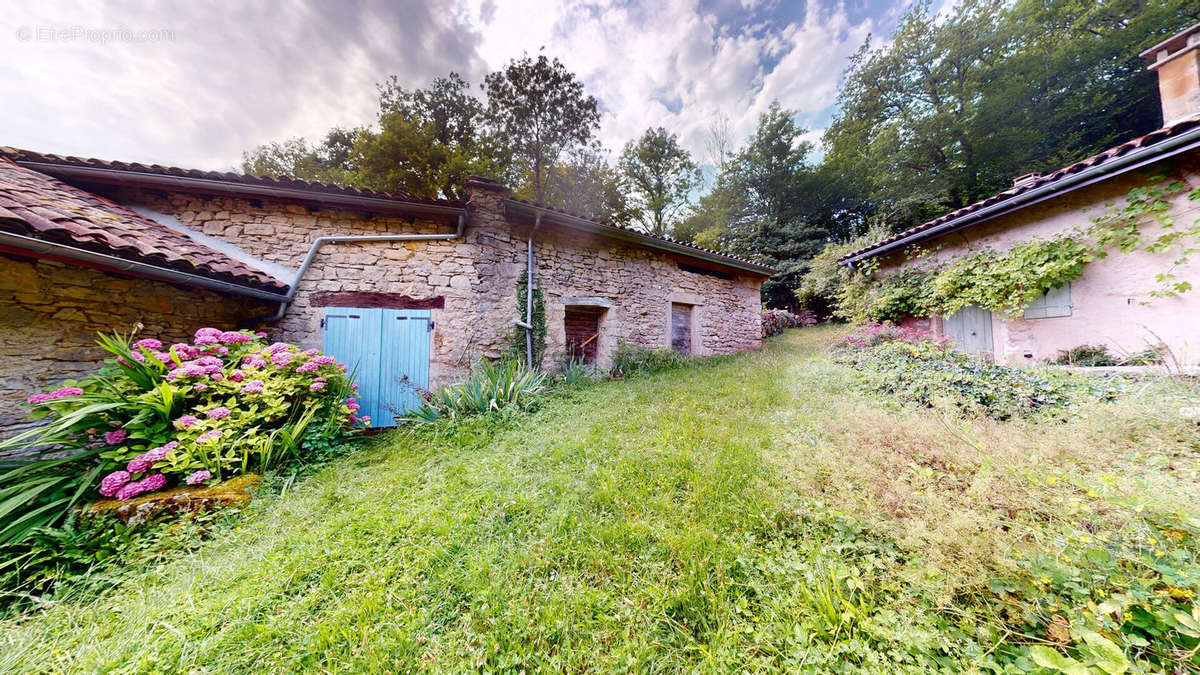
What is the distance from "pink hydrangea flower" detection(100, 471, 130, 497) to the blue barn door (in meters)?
2.00

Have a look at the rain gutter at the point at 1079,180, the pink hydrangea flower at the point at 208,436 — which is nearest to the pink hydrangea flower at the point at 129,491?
the pink hydrangea flower at the point at 208,436

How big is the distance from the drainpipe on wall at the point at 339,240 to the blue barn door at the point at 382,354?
47 centimetres

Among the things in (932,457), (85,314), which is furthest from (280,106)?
(932,457)

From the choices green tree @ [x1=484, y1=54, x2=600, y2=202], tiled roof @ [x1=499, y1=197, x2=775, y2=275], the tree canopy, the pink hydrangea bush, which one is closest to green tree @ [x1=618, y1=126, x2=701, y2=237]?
the tree canopy

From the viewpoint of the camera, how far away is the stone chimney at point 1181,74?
4.60 meters

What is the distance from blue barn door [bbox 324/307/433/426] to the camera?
14.5 feet

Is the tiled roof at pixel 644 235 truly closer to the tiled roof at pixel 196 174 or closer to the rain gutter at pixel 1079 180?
the tiled roof at pixel 196 174

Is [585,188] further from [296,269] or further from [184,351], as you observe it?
[184,351]

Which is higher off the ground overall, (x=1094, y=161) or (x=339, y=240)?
(x=1094, y=161)

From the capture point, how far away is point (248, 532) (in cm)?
222

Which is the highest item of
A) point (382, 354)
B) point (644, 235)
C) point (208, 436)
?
point (644, 235)

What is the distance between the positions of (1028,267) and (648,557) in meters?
6.82

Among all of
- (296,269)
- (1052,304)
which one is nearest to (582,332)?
(296,269)

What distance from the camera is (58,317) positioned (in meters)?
2.91
